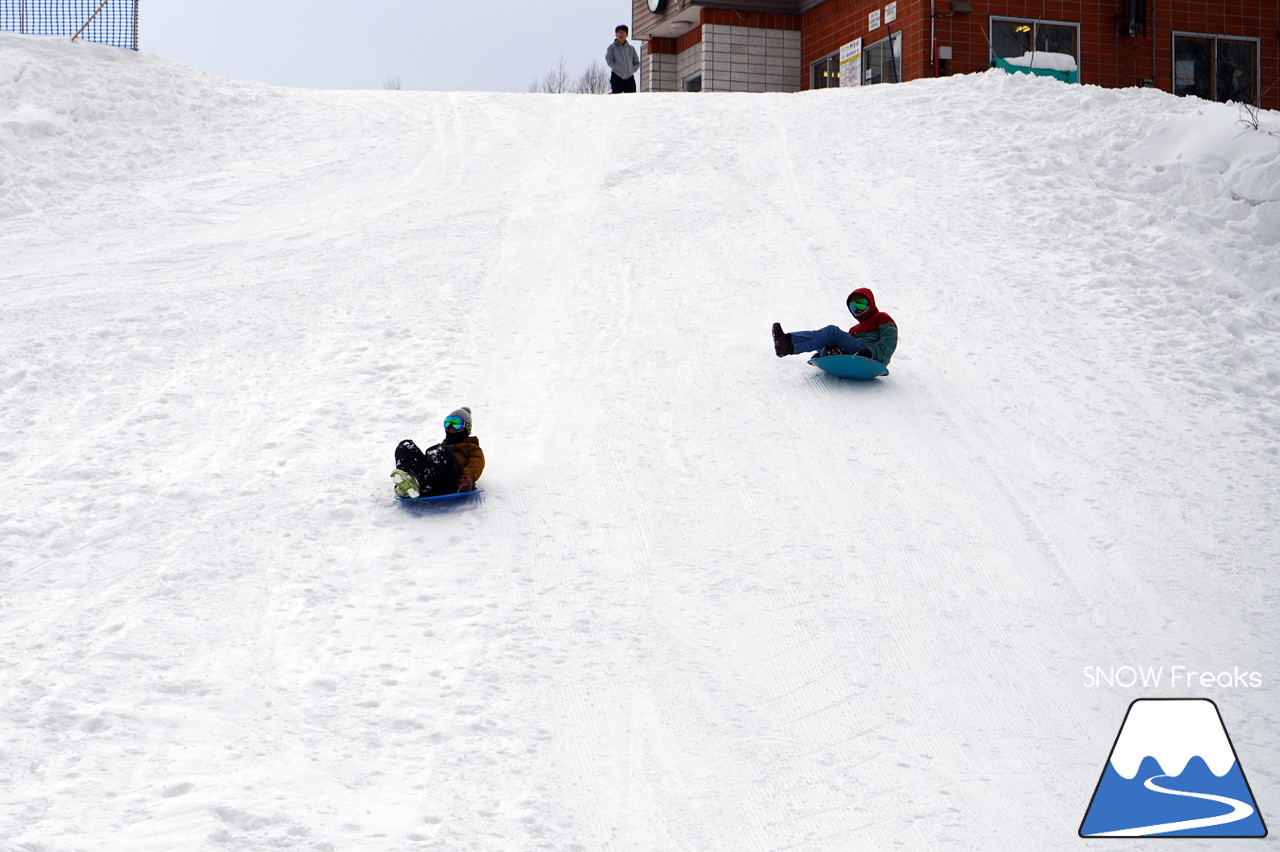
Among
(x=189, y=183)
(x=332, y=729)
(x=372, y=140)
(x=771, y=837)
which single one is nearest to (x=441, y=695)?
(x=332, y=729)

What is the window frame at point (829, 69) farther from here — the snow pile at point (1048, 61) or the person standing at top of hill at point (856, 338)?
Result: the person standing at top of hill at point (856, 338)

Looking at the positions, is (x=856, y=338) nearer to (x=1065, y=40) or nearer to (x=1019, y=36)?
(x=1019, y=36)

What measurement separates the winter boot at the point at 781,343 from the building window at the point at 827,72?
15.3m

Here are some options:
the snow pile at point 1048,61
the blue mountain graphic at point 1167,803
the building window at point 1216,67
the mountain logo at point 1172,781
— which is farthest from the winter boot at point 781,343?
the building window at point 1216,67

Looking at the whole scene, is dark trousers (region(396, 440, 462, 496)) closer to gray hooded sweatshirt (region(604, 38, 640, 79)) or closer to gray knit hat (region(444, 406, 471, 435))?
gray knit hat (region(444, 406, 471, 435))

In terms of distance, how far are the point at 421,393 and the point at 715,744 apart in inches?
148

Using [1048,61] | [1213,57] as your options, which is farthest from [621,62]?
[1213,57]

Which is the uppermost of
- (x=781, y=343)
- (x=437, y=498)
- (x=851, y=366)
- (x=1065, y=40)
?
(x=1065, y=40)

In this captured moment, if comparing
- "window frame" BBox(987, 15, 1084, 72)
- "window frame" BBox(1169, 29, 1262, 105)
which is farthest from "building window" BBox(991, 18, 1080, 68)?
"window frame" BBox(1169, 29, 1262, 105)

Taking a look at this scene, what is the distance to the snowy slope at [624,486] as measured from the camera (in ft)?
13.4

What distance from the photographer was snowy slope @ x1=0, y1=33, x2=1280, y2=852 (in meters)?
4.09

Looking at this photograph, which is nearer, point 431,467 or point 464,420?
point 431,467

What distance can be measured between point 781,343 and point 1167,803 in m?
4.02

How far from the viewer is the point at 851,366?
25.0 feet
